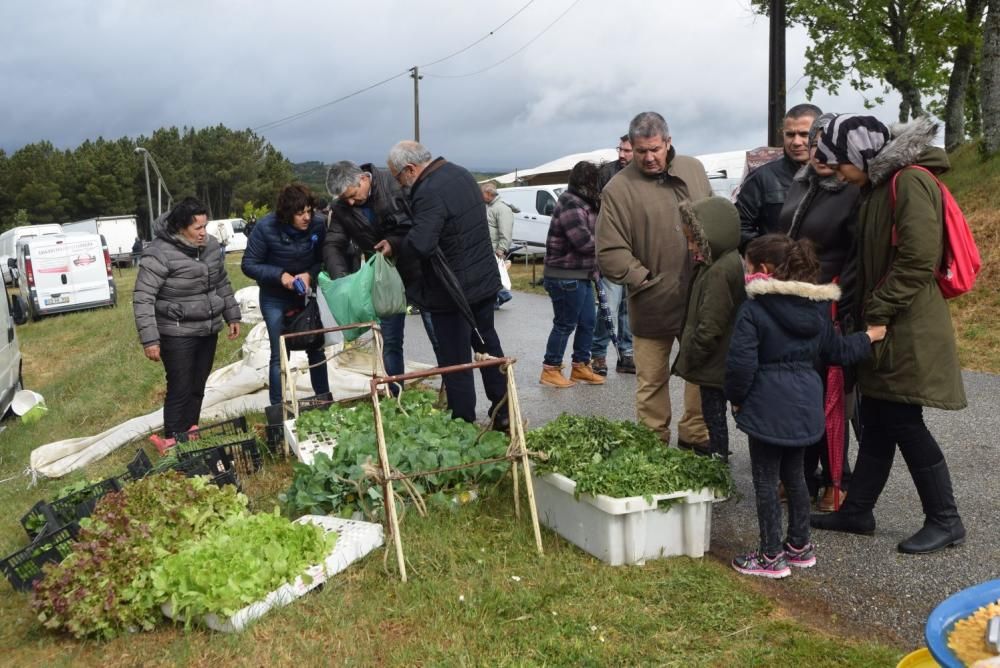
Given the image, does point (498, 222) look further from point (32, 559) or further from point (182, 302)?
point (32, 559)

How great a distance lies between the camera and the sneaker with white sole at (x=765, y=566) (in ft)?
13.3

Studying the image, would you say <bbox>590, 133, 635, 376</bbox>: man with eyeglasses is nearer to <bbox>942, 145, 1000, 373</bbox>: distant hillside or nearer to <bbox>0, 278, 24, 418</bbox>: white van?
<bbox>942, 145, 1000, 373</bbox>: distant hillside

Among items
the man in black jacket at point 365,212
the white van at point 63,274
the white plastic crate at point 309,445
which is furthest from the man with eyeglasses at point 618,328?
the white van at point 63,274

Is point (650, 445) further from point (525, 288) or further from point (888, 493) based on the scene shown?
point (525, 288)

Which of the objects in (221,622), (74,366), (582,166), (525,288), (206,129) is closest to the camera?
(221,622)

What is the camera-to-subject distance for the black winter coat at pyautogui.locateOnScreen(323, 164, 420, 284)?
6434 mm

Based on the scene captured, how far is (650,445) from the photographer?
4.61 metres

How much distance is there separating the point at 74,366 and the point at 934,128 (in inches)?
618

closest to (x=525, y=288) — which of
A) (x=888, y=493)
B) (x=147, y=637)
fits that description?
(x=888, y=493)

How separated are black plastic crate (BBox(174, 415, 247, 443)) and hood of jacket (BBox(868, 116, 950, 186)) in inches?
185

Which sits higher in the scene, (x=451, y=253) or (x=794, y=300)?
(x=451, y=253)

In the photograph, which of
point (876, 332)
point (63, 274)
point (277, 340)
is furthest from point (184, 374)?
point (63, 274)

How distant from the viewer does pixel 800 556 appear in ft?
13.5

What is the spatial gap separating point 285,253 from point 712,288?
12.4 ft
